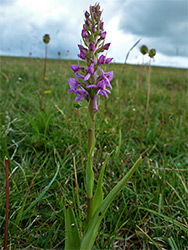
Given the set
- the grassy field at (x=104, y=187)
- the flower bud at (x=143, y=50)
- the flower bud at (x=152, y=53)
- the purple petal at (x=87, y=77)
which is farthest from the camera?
the flower bud at (x=143, y=50)

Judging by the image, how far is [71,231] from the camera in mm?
1368

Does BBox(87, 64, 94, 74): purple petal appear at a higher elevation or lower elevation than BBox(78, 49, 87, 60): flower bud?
lower

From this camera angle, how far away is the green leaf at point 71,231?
4.44ft

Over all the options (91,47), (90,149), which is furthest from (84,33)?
(90,149)

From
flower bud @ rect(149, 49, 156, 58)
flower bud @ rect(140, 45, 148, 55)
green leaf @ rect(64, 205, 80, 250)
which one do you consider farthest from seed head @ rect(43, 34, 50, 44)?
green leaf @ rect(64, 205, 80, 250)

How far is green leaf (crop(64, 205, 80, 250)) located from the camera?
4.44 feet

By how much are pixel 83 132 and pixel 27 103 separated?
178 cm

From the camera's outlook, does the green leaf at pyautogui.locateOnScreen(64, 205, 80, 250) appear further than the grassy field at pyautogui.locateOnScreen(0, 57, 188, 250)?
No

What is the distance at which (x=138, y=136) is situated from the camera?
327 centimetres

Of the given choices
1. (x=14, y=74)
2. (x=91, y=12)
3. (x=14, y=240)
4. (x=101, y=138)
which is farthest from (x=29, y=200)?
(x=14, y=74)

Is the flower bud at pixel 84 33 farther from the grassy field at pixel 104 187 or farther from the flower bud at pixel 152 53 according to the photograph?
the flower bud at pixel 152 53

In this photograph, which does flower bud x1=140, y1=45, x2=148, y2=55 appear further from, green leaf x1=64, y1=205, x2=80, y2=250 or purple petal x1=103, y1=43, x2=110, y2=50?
green leaf x1=64, y1=205, x2=80, y2=250

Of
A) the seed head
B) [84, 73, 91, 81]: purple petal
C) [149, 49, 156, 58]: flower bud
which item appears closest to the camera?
[84, 73, 91, 81]: purple petal

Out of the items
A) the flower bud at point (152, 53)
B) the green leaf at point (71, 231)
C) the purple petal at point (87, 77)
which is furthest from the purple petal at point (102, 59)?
the flower bud at point (152, 53)
